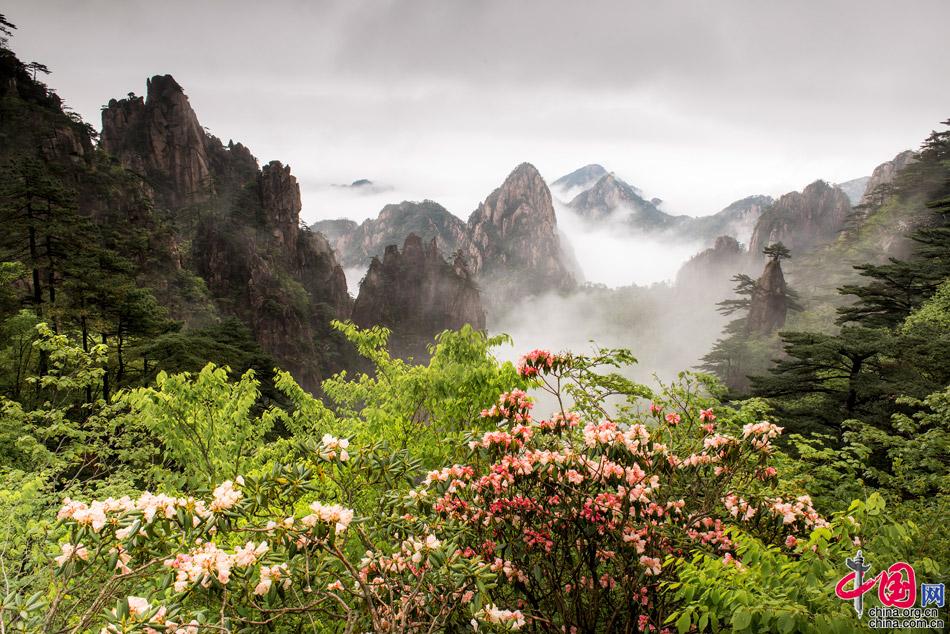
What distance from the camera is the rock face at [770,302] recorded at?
4278 centimetres

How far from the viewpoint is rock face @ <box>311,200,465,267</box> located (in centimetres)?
16438

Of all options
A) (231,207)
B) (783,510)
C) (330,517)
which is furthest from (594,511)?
(231,207)

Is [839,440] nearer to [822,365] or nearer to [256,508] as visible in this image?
[822,365]

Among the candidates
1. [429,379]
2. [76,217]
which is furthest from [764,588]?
[76,217]

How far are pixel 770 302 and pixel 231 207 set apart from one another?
247 ft

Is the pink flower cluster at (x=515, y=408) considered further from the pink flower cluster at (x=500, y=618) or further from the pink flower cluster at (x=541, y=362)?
the pink flower cluster at (x=500, y=618)

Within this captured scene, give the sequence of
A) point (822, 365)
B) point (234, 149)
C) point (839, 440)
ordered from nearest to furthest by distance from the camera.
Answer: point (839, 440)
point (822, 365)
point (234, 149)

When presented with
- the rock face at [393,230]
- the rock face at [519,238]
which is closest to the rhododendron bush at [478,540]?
the rock face at [519,238]

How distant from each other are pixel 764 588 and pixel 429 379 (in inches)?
191

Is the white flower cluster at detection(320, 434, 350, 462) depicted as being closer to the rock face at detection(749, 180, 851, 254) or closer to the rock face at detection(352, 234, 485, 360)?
the rock face at detection(352, 234, 485, 360)

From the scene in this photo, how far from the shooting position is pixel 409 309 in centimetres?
7406

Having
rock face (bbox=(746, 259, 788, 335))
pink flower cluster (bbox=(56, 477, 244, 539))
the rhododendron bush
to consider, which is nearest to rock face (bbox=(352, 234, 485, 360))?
rock face (bbox=(746, 259, 788, 335))

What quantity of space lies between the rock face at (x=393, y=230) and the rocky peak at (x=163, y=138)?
87975 millimetres

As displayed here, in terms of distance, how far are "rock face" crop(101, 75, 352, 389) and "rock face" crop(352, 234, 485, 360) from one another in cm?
662
